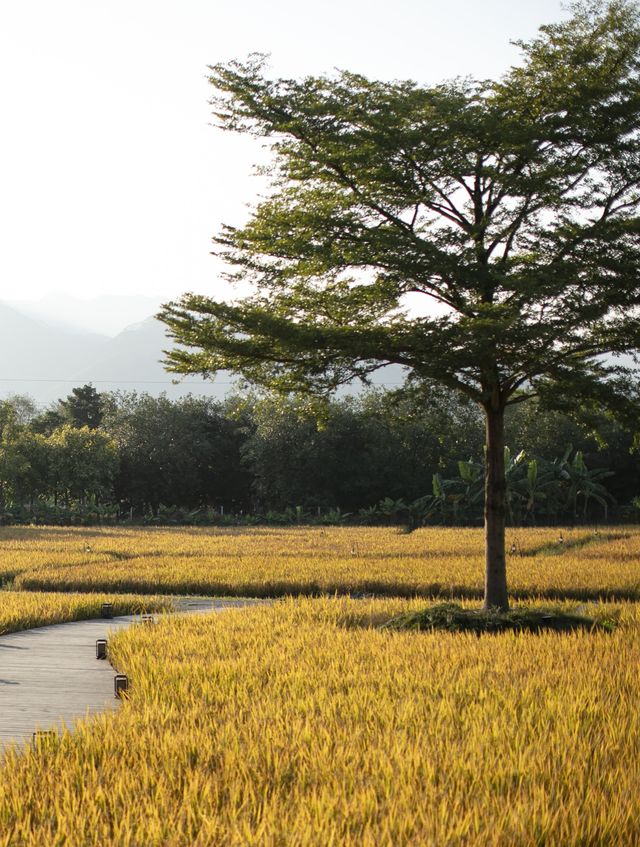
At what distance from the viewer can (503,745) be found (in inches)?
294

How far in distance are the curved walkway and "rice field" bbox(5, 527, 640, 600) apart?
20.3 feet

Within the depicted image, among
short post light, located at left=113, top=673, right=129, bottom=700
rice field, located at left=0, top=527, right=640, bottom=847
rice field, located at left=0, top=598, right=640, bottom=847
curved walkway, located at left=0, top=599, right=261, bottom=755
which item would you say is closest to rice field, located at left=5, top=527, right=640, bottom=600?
rice field, located at left=0, top=527, right=640, bottom=847

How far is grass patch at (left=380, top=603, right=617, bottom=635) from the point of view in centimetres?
1430

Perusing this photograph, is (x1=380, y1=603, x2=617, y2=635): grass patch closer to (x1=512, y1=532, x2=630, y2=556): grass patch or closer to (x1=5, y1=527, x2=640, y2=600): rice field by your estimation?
(x1=5, y1=527, x2=640, y2=600): rice field

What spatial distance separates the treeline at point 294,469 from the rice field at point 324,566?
1218 cm

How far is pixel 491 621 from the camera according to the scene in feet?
47.6

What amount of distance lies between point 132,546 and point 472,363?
71.3ft

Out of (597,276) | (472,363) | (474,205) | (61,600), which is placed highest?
(474,205)

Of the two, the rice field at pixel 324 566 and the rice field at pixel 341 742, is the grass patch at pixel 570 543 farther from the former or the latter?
the rice field at pixel 341 742

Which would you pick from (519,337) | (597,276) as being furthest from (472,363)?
(597,276)

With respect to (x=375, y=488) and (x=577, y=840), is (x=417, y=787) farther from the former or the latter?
(x=375, y=488)

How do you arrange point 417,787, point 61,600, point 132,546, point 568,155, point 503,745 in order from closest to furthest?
point 417,787, point 503,745, point 568,155, point 61,600, point 132,546

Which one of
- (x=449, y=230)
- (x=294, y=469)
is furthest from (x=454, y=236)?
(x=294, y=469)

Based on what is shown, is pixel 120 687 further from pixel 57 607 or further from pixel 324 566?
pixel 324 566
